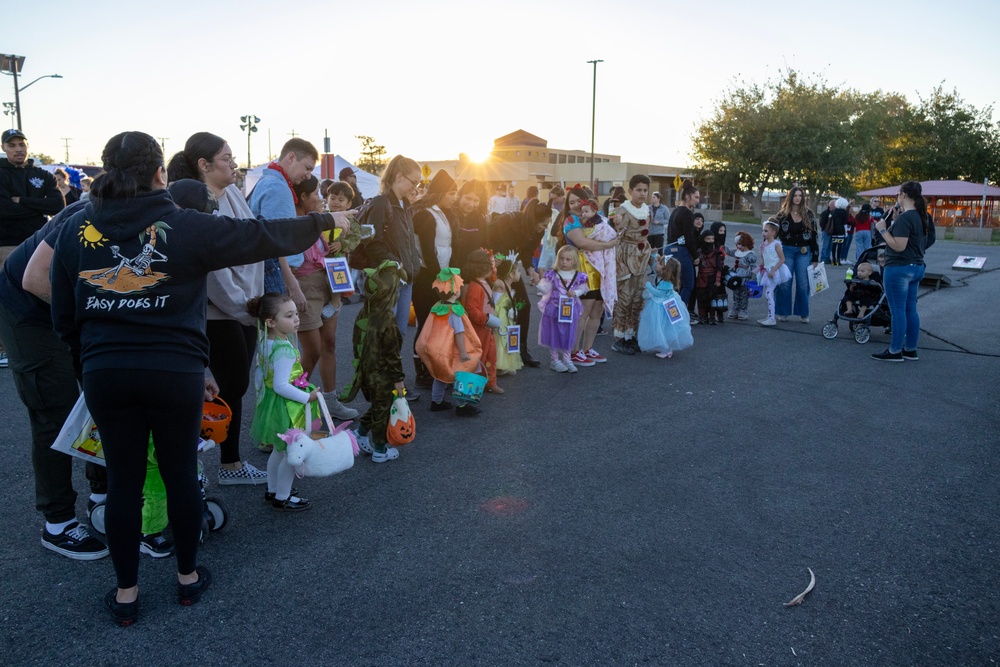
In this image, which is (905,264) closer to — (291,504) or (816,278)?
(816,278)

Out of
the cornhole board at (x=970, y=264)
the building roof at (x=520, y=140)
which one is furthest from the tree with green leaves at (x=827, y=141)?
the building roof at (x=520, y=140)

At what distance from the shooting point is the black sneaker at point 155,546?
3.42 meters

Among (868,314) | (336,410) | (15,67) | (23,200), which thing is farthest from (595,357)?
(15,67)

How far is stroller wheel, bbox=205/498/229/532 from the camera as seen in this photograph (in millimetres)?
3600

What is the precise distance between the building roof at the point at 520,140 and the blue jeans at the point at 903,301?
69751 mm

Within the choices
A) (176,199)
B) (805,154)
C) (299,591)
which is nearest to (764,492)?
(299,591)

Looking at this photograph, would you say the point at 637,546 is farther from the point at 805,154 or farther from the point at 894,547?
the point at 805,154

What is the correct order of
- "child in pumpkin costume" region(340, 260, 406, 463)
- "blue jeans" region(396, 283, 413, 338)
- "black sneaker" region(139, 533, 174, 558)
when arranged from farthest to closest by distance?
"blue jeans" region(396, 283, 413, 338)
"child in pumpkin costume" region(340, 260, 406, 463)
"black sneaker" region(139, 533, 174, 558)

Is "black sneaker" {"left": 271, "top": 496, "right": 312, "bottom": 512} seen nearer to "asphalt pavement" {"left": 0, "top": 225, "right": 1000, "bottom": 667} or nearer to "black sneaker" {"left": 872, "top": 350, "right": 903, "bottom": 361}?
"asphalt pavement" {"left": 0, "top": 225, "right": 1000, "bottom": 667}

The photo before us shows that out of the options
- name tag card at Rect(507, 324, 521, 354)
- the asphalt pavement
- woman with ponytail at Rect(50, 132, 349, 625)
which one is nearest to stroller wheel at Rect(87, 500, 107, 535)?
the asphalt pavement

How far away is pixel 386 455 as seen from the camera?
4.69 m

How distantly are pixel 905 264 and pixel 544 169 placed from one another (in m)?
54.6

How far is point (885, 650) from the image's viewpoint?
110 inches

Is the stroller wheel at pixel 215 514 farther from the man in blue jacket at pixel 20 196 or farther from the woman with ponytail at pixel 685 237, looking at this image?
the woman with ponytail at pixel 685 237
